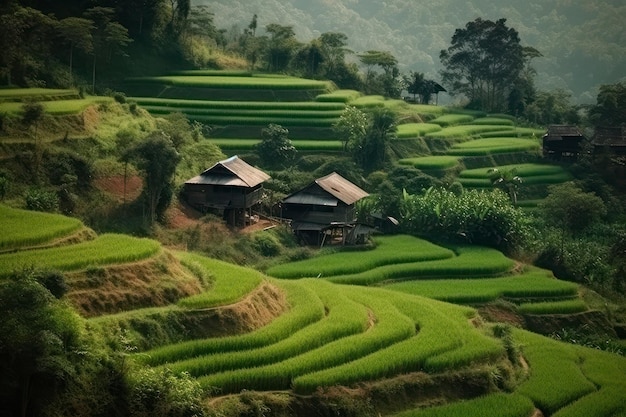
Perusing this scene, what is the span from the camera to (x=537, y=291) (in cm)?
3403

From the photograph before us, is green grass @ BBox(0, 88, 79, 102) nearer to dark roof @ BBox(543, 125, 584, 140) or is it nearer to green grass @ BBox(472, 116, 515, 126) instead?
dark roof @ BBox(543, 125, 584, 140)

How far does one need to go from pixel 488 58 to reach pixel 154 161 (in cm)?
3975

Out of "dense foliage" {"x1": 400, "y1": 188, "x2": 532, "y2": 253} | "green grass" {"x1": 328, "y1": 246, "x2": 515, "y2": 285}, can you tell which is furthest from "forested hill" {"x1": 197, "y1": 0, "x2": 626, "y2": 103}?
"green grass" {"x1": 328, "y1": 246, "x2": 515, "y2": 285}

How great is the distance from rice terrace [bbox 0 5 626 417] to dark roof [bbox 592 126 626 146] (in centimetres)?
27

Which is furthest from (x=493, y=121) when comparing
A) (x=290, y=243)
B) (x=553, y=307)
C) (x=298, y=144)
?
(x=553, y=307)

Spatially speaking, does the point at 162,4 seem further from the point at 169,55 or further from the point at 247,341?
the point at 247,341

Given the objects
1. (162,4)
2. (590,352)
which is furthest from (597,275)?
(162,4)

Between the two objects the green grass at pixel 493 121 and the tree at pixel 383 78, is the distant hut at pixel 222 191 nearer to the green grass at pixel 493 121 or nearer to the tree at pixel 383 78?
the tree at pixel 383 78

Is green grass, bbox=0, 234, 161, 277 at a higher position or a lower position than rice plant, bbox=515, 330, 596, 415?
higher

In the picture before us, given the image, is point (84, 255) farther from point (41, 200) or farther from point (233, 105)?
point (233, 105)

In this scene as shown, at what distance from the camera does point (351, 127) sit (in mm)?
47969

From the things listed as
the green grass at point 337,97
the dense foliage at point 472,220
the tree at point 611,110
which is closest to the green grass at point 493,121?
the tree at point 611,110

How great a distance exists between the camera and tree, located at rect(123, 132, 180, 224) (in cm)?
3319

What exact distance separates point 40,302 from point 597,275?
975 inches
